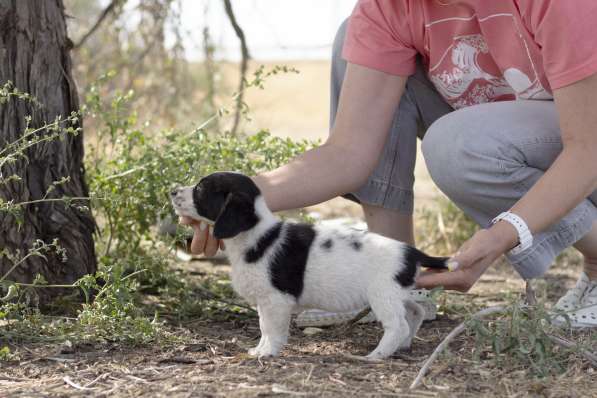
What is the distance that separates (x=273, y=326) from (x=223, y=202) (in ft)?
1.56

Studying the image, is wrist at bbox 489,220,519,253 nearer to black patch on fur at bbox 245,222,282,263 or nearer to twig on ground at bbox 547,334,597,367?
twig on ground at bbox 547,334,597,367

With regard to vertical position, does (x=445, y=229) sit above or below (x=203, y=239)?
below

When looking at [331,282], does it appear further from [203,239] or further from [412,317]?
[203,239]

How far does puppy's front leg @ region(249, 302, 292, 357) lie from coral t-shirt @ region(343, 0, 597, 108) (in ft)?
3.95

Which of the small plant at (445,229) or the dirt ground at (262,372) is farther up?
the dirt ground at (262,372)

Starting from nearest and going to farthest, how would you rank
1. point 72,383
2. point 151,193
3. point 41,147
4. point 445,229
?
1. point 72,383
2. point 41,147
3. point 151,193
4. point 445,229

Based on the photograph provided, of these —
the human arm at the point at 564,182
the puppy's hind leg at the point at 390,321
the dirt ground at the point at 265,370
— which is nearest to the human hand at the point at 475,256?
the human arm at the point at 564,182

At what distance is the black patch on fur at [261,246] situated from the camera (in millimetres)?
3094

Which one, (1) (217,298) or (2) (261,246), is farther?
(1) (217,298)

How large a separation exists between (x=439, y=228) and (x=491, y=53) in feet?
8.08

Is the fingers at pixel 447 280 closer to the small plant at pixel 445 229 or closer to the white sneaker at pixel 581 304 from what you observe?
the white sneaker at pixel 581 304

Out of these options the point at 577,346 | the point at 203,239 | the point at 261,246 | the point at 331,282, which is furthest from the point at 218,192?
the point at 577,346

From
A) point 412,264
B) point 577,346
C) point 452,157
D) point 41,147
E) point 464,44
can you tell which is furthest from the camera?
point 41,147

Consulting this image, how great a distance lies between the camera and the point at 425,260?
10.2 ft
